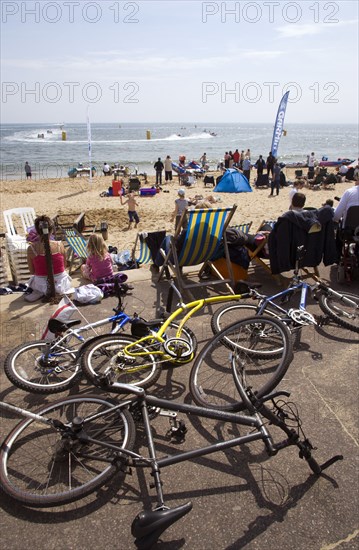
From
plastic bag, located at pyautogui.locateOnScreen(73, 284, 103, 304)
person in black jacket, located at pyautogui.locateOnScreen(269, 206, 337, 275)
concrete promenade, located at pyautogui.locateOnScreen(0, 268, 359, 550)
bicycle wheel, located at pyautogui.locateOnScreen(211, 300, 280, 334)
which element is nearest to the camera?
concrete promenade, located at pyautogui.locateOnScreen(0, 268, 359, 550)

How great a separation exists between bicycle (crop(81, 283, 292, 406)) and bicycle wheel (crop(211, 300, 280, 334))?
0.95 feet

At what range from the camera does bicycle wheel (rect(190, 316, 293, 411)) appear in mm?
3662

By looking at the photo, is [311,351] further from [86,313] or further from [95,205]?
[95,205]

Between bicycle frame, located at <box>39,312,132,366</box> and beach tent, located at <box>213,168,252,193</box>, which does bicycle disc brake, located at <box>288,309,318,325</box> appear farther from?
beach tent, located at <box>213,168,252,193</box>

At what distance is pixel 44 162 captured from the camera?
1789 inches

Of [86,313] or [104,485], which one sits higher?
[86,313]

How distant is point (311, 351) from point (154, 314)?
1.99 meters

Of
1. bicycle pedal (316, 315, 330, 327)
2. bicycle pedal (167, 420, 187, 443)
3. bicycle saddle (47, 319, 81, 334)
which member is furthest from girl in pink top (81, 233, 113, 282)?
bicycle pedal (167, 420, 187, 443)

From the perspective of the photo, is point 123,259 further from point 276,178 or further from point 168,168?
point 168,168

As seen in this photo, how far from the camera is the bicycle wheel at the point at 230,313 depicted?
4578 mm

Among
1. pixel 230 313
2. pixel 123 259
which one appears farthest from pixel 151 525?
pixel 123 259

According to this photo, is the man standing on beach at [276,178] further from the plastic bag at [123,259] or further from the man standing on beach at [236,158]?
the plastic bag at [123,259]

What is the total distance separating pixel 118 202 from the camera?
19891 millimetres

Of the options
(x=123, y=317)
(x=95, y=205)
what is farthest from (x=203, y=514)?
(x=95, y=205)
